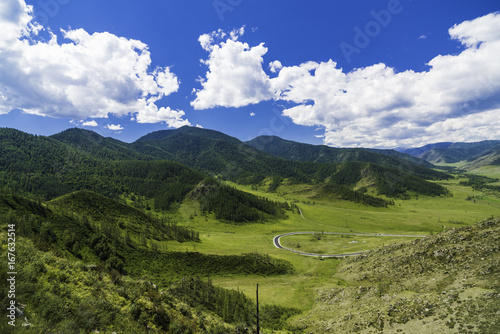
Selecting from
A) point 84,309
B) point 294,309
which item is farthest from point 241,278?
point 84,309

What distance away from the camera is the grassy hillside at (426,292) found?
33.0m

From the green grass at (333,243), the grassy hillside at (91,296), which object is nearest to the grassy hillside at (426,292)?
the grassy hillside at (91,296)

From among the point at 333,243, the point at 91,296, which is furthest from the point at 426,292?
the point at 333,243

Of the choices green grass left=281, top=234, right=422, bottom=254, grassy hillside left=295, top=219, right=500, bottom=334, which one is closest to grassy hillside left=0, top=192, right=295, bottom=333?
grassy hillside left=295, top=219, right=500, bottom=334

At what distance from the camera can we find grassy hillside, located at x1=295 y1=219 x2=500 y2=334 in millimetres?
32969

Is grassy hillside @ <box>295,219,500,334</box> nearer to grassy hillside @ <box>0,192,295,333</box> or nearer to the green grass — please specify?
grassy hillside @ <box>0,192,295,333</box>

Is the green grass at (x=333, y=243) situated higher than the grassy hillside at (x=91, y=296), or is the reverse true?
the grassy hillside at (x=91, y=296)

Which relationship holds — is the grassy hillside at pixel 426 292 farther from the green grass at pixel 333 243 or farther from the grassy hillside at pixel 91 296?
the green grass at pixel 333 243

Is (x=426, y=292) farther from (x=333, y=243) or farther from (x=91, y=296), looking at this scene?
(x=333, y=243)

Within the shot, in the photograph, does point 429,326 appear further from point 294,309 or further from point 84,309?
point 84,309

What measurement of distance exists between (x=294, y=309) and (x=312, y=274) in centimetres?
3223

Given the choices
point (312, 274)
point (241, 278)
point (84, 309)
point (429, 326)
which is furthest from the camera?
point (312, 274)

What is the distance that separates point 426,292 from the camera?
43.8 m

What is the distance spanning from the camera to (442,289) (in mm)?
42094
